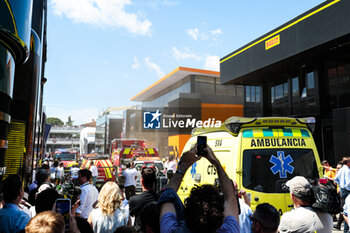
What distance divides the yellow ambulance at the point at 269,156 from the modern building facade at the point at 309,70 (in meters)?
8.64

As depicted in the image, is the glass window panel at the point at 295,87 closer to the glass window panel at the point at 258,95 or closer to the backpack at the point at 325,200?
the glass window panel at the point at 258,95

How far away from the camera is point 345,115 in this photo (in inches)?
527

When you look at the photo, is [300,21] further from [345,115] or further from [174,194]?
[174,194]

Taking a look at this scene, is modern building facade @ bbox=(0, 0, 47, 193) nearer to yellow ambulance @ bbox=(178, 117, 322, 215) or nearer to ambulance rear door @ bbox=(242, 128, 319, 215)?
yellow ambulance @ bbox=(178, 117, 322, 215)

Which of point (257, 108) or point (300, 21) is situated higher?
point (300, 21)

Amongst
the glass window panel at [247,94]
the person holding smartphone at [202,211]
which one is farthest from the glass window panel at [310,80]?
the person holding smartphone at [202,211]

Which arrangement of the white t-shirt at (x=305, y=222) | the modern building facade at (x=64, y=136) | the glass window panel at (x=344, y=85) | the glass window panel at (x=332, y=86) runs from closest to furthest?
the white t-shirt at (x=305, y=222) → the glass window panel at (x=344, y=85) → the glass window panel at (x=332, y=86) → the modern building facade at (x=64, y=136)

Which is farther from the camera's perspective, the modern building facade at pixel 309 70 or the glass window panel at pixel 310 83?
the glass window panel at pixel 310 83

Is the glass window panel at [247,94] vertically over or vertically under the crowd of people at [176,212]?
over

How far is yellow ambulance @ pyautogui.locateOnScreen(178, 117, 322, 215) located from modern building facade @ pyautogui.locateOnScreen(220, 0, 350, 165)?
28.4 ft

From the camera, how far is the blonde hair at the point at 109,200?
12.4 feet

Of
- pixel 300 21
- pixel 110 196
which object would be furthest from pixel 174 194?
pixel 300 21

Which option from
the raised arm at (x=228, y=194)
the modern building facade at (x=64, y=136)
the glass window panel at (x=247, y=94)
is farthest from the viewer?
the modern building facade at (x=64, y=136)

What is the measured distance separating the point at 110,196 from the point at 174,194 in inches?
72.5
